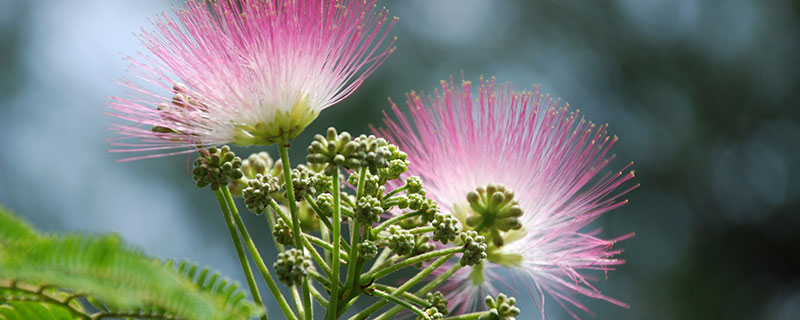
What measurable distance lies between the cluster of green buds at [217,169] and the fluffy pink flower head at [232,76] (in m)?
0.11

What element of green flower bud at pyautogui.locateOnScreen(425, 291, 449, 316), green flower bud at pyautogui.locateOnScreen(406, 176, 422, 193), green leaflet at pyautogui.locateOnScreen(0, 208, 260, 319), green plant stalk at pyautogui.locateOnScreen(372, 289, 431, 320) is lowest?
green leaflet at pyautogui.locateOnScreen(0, 208, 260, 319)

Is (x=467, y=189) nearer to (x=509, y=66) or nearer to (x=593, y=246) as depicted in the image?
(x=593, y=246)

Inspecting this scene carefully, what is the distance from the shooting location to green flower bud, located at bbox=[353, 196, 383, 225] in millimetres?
1802

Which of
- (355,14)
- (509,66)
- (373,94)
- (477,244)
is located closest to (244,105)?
(355,14)

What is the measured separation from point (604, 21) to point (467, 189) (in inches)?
378

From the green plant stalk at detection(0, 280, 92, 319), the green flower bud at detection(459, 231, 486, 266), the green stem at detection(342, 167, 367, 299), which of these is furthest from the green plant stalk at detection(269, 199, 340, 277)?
the green plant stalk at detection(0, 280, 92, 319)

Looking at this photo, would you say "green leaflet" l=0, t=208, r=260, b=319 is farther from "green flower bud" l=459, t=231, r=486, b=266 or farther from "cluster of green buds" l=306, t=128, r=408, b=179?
"green flower bud" l=459, t=231, r=486, b=266

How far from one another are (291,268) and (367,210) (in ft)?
0.86

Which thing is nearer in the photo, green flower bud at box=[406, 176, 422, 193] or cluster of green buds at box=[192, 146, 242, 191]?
cluster of green buds at box=[192, 146, 242, 191]

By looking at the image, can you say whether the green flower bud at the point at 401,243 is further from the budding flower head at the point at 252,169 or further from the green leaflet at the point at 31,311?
the green leaflet at the point at 31,311

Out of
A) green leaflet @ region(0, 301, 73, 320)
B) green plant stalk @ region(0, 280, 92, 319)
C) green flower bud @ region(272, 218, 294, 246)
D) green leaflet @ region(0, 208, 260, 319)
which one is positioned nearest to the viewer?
green leaflet @ region(0, 208, 260, 319)

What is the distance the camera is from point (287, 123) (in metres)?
2.00

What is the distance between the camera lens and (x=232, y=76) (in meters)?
2.03

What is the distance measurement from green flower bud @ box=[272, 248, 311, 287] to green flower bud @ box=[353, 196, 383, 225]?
221 millimetres
